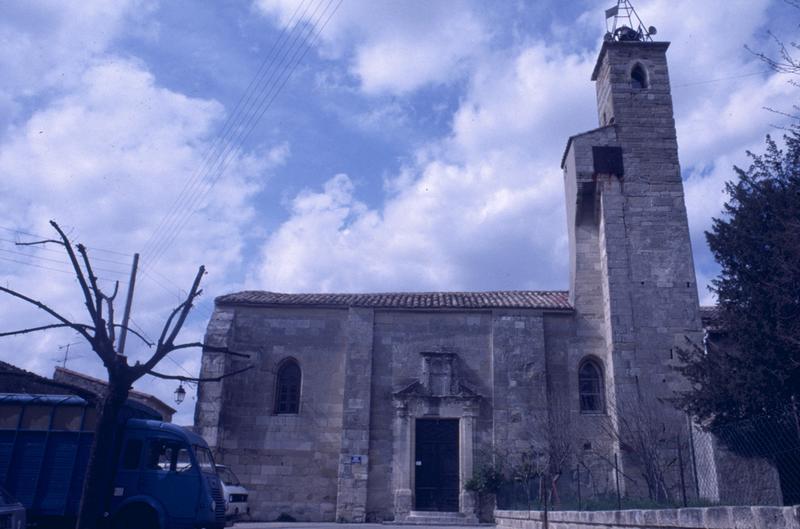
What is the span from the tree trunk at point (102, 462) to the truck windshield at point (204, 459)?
4.89 feet

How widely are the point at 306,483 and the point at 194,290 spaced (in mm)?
9706

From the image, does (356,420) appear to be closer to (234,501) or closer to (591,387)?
(234,501)

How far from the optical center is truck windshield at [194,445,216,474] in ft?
42.5

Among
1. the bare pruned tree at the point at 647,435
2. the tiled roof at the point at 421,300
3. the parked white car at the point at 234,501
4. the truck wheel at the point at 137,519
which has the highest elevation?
the tiled roof at the point at 421,300

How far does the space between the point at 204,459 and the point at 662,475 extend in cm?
1015

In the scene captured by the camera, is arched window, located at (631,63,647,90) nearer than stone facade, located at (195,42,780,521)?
No

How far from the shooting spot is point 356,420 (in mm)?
21016

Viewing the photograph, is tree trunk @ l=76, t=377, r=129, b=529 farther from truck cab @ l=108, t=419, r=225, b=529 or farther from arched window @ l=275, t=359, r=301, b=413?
arched window @ l=275, t=359, r=301, b=413

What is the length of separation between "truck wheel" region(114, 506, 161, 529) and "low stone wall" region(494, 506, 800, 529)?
739cm

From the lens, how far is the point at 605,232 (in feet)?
71.0

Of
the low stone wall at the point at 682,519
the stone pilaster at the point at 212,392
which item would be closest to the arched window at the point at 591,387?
the low stone wall at the point at 682,519

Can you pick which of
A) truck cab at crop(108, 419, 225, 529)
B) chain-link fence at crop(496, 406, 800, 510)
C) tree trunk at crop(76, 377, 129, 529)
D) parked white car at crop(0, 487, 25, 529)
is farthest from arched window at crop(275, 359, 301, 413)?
parked white car at crop(0, 487, 25, 529)

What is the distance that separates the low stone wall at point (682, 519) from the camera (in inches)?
227

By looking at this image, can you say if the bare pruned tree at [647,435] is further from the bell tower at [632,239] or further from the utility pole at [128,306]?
the utility pole at [128,306]
